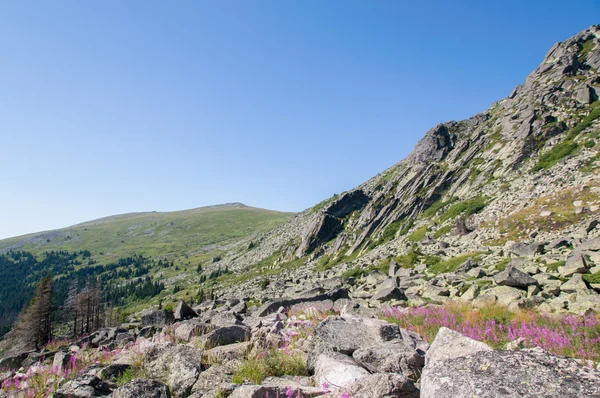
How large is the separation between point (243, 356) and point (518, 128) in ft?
317

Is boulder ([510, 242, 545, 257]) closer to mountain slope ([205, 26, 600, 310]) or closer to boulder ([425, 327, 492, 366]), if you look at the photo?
mountain slope ([205, 26, 600, 310])

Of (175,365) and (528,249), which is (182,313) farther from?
(528,249)

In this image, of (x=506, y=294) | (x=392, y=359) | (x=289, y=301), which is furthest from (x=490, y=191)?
(x=392, y=359)

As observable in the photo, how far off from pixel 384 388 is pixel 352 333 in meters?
4.17

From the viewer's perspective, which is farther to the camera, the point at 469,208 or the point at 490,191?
the point at 490,191

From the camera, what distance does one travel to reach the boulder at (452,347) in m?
5.06

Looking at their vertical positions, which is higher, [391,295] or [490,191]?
[490,191]

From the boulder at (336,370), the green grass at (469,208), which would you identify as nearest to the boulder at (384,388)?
the boulder at (336,370)

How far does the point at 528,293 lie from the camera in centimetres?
1634

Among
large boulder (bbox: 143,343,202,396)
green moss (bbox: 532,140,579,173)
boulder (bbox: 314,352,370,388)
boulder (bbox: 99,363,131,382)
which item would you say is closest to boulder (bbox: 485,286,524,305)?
boulder (bbox: 314,352,370,388)

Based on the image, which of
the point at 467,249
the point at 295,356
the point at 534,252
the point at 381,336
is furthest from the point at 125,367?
the point at 467,249

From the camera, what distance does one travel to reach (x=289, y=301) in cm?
2127

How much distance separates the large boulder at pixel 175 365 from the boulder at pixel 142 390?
421 millimetres

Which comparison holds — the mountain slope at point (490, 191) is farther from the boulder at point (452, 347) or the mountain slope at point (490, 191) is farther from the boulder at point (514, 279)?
the boulder at point (452, 347)
